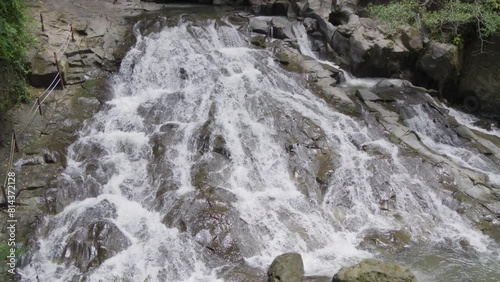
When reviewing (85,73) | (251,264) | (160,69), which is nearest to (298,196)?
(251,264)

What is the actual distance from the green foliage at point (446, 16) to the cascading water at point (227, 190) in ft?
18.2

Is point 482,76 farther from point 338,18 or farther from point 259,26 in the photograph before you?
point 259,26

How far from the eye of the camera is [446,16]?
1703 centimetres

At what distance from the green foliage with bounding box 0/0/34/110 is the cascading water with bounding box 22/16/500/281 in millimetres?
2464

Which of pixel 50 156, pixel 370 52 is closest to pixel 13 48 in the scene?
pixel 50 156

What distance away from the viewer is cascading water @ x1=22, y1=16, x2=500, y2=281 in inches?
383

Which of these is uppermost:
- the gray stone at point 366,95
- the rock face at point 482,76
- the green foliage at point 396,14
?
the green foliage at point 396,14

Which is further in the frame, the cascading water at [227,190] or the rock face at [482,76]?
the rock face at [482,76]

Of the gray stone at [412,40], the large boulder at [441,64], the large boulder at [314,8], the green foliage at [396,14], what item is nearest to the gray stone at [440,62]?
the large boulder at [441,64]

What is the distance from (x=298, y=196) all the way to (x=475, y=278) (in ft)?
15.7

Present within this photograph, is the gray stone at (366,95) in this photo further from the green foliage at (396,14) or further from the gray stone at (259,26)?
the gray stone at (259,26)

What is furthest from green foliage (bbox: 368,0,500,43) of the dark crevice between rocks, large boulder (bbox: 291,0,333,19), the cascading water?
the cascading water

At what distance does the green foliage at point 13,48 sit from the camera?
1131cm

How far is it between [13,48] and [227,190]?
776 centimetres
